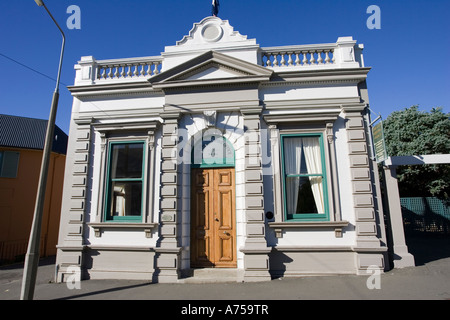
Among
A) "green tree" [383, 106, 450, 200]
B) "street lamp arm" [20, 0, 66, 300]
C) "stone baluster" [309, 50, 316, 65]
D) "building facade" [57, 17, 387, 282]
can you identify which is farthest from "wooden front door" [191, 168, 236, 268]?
"green tree" [383, 106, 450, 200]

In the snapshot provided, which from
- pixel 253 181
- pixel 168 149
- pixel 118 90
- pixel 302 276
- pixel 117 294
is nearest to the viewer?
pixel 117 294

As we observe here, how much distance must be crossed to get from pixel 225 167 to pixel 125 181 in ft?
9.79

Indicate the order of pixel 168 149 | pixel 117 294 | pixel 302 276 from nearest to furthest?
pixel 117 294
pixel 302 276
pixel 168 149

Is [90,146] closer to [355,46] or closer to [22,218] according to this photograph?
[355,46]

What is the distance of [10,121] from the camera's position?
15.6m

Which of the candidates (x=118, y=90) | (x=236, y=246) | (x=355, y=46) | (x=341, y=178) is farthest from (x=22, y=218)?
(x=355, y=46)

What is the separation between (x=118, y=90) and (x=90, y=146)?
A: 1.89 meters

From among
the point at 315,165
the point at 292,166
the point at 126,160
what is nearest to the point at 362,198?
the point at 315,165

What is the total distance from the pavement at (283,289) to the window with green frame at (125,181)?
5.90 ft

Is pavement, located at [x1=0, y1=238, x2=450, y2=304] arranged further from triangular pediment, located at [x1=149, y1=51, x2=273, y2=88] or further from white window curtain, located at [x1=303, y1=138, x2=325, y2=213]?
triangular pediment, located at [x1=149, y1=51, x2=273, y2=88]

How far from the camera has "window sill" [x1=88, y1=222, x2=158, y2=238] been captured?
691 cm

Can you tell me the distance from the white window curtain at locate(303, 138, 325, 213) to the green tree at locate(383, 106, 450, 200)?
1317cm

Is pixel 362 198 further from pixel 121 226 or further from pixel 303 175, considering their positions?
pixel 121 226
